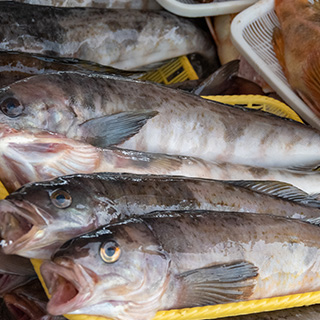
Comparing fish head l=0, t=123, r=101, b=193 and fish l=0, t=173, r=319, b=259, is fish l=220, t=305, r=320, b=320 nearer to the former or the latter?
fish l=0, t=173, r=319, b=259

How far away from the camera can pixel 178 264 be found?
5.91 ft

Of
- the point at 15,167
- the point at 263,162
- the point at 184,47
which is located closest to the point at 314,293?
the point at 263,162

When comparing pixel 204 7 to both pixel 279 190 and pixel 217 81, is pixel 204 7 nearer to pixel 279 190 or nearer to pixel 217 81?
pixel 217 81

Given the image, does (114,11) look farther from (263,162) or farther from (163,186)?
(163,186)

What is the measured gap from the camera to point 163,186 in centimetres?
209

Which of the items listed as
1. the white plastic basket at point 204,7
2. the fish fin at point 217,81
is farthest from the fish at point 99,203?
the white plastic basket at point 204,7

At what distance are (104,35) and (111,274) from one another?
2.14m

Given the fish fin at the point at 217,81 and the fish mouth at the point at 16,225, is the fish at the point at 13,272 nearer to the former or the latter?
the fish mouth at the point at 16,225

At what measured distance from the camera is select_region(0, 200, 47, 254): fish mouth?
1683mm

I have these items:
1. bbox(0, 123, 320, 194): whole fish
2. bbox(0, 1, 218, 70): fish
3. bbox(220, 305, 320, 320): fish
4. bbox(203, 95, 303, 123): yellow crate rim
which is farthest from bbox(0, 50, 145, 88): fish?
bbox(220, 305, 320, 320): fish

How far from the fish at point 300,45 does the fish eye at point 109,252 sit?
2.19 meters

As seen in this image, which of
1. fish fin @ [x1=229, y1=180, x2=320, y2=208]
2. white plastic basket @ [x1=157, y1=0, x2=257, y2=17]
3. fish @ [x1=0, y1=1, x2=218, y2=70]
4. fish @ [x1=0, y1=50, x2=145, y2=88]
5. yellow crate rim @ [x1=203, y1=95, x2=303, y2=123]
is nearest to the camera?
fish fin @ [x1=229, y1=180, x2=320, y2=208]

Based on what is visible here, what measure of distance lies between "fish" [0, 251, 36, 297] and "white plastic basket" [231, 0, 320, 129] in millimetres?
2152

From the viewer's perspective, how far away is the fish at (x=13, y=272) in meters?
1.98
